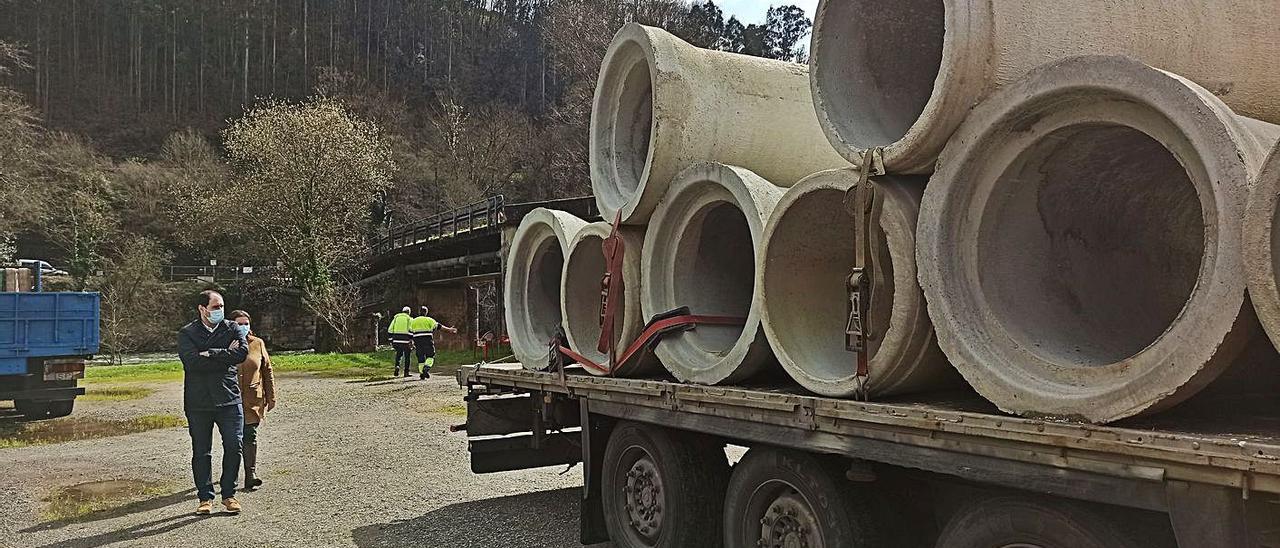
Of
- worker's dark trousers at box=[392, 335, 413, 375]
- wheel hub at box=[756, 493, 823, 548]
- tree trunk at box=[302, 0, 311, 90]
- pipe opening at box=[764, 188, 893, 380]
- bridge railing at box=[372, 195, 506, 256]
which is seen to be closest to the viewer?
wheel hub at box=[756, 493, 823, 548]

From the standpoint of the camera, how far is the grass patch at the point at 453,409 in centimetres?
1376

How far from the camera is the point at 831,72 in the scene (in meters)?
4.27

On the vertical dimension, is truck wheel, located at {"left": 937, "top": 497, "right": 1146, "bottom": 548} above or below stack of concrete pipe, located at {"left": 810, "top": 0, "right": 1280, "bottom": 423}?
below

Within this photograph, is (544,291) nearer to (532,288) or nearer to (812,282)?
(532,288)

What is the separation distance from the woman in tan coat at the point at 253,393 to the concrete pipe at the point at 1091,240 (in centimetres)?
645

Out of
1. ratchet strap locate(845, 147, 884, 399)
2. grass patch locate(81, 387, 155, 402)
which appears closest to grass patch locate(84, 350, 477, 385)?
grass patch locate(81, 387, 155, 402)

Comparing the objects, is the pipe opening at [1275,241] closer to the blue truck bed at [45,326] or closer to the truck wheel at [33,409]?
the blue truck bed at [45,326]

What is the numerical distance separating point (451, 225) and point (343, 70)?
4705cm

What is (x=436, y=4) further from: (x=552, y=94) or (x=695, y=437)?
(x=695, y=437)

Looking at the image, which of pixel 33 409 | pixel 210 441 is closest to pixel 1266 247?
pixel 210 441

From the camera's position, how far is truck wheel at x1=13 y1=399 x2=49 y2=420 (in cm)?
1348

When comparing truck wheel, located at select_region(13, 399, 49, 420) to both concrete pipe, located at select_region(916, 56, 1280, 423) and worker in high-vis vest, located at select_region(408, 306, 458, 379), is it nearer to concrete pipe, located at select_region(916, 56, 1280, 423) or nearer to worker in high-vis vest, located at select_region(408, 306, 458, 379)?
worker in high-vis vest, located at select_region(408, 306, 458, 379)

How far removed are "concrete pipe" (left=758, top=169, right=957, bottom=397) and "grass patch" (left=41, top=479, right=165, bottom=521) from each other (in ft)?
20.2

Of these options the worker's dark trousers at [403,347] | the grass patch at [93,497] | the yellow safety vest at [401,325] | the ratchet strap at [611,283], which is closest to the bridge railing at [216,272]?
the worker's dark trousers at [403,347]
